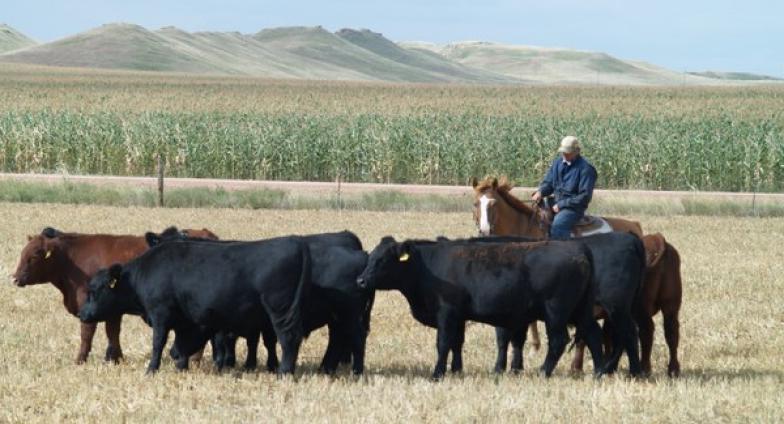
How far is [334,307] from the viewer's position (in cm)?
1189

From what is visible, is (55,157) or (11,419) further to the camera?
(55,157)

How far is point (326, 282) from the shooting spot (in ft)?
38.6

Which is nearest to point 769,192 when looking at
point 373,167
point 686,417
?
point 373,167

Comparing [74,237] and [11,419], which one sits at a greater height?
[74,237]

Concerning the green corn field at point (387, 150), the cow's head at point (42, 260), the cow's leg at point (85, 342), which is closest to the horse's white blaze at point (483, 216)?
the cow's leg at point (85, 342)

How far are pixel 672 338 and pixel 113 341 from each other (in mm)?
5247

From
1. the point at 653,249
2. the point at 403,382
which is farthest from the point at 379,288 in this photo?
the point at 653,249

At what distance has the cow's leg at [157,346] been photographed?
37.7 ft

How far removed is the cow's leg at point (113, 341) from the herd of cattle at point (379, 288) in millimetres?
20

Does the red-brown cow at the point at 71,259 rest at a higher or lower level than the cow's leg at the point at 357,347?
higher

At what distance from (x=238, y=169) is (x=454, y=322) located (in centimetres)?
2717

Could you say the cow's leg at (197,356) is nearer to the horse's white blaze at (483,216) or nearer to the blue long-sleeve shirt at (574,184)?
the horse's white blaze at (483,216)

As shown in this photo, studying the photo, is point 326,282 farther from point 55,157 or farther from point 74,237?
point 55,157

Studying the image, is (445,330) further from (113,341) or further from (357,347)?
(113,341)
